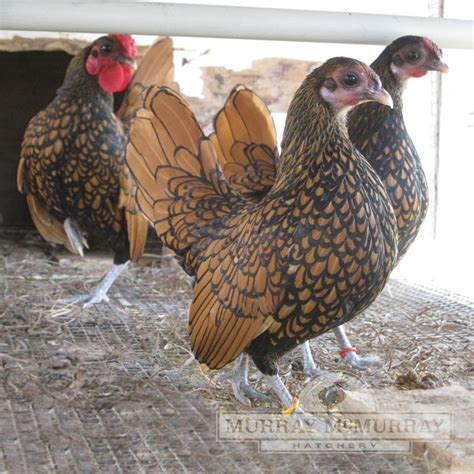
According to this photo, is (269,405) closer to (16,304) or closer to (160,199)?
(160,199)

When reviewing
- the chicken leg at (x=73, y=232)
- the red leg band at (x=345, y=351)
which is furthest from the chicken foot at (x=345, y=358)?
the chicken leg at (x=73, y=232)

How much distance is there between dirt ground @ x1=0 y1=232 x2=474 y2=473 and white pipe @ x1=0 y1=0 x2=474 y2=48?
98 centimetres

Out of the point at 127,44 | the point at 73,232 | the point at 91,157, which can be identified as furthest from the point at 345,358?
the point at 127,44

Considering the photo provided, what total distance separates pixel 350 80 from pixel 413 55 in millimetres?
559

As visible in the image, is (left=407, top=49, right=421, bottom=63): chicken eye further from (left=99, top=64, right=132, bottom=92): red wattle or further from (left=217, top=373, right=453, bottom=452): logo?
(left=99, top=64, right=132, bottom=92): red wattle

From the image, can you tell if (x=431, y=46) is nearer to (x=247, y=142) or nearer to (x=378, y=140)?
(x=378, y=140)

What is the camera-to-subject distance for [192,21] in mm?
1795

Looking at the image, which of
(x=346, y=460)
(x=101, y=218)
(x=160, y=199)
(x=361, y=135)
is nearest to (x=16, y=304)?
(x=101, y=218)

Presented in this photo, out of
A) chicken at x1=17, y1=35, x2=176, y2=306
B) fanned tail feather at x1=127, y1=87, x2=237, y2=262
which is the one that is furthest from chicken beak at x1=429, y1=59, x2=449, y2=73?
chicken at x1=17, y1=35, x2=176, y2=306

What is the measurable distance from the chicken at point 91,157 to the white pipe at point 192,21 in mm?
1360

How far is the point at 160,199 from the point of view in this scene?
2162mm

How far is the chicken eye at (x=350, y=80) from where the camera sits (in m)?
1.76

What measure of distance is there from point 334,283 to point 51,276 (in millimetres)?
2432

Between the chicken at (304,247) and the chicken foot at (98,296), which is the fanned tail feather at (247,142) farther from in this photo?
the chicken foot at (98,296)
